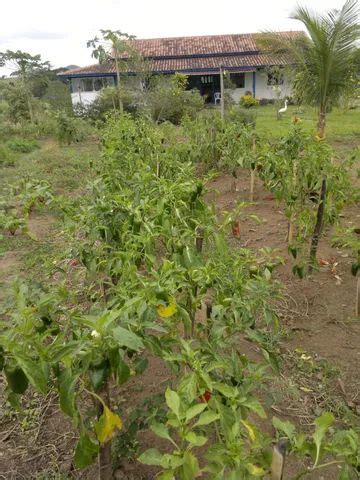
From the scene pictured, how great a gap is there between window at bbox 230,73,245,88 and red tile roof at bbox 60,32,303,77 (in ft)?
2.48

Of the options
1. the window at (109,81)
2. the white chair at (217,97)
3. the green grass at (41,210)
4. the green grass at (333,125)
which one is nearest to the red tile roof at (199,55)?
the window at (109,81)

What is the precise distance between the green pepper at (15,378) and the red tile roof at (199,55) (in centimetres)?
2161

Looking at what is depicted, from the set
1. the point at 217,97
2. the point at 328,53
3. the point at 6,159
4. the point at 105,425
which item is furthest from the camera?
the point at 217,97

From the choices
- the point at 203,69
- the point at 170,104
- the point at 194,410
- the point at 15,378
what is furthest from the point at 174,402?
the point at 203,69

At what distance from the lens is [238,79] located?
76.0ft

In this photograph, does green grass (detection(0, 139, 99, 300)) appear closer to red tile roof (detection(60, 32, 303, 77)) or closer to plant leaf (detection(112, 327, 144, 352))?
plant leaf (detection(112, 327, 144, 352))

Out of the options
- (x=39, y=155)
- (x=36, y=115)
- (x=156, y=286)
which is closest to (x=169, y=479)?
(x=156, y=286)

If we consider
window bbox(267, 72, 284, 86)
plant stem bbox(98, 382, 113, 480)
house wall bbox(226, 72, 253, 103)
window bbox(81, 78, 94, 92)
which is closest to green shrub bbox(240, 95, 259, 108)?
window bbox(267, 72, 284, 86)

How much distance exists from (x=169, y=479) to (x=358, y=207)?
495cm

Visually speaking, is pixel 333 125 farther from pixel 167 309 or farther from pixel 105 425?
pixel 105 425

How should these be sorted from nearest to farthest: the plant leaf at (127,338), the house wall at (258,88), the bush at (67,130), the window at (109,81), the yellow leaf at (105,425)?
the plant leaf at (127,338), the yellow leaf at (105,425), the bush at (67,130), the house wall at (258,88), the window at (109,81)

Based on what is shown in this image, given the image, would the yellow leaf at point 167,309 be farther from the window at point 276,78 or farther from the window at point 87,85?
the window at point 87,85

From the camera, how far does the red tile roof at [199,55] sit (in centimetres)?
2191

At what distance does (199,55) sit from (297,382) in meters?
22.8
